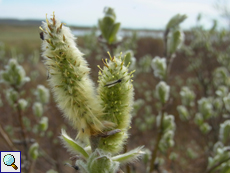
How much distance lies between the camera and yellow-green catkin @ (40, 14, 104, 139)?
0.57 m

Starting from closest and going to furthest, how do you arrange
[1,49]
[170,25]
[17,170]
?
[17,170]
[170,25]
[1,49]

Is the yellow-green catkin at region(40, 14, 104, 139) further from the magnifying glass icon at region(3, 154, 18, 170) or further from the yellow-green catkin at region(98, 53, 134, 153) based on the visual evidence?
the magnifying glass icon at region(3, 154, 18, 170)

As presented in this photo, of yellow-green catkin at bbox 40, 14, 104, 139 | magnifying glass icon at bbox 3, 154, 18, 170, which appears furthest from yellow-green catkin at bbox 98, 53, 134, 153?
magnifying glass icon at bbox 3, 154, 18, 170

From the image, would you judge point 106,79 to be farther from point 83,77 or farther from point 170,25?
point 170,25

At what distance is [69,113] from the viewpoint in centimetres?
61

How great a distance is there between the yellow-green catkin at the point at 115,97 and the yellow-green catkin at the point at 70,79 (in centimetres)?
3

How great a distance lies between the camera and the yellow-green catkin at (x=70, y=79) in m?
0.57

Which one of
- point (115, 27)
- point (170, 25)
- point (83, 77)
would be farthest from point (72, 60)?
point (170, 25)

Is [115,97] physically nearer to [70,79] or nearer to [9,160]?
[70,79]

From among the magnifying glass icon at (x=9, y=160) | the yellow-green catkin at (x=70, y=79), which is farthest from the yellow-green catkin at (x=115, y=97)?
the magnifying glass icon at (x=9, y=160)

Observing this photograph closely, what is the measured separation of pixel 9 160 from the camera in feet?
4.33

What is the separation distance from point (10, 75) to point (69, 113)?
1.19 metres

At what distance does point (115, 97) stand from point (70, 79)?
0.47 feet

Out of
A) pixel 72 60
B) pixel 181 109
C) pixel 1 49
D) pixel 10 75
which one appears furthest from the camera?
pixel 1 49
